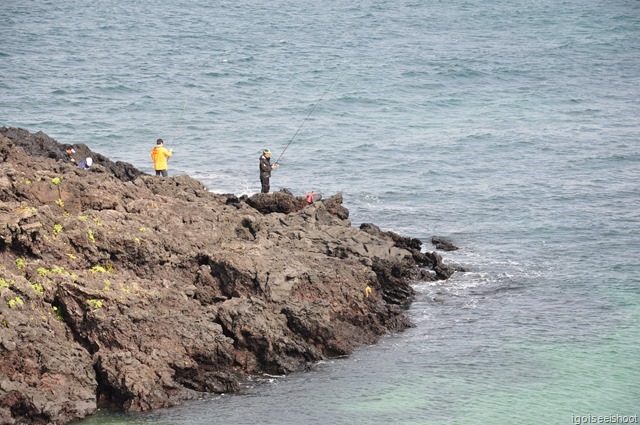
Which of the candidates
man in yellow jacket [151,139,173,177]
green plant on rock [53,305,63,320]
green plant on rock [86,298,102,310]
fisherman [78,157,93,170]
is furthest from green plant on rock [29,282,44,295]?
man in yellow jacket [151,139,173,177]

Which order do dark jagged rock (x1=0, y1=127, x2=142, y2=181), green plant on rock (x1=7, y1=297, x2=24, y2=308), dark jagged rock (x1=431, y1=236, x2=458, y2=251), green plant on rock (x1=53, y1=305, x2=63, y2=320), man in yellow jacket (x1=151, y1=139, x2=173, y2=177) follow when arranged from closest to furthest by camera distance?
1. green plant on rock (x1=7, y1=297, x2=24, y2=308)
2. green plant on rock (x1=53, y1=305, x2=63, y2=320)
3. dark jagged rock (x1=431, y1=236, x2=458, y2=251)
4. man in yellow jacket (x1=151, y1=139, x2=173, y2=177)
5. dark jagged rock (x1=0, y1=127, x2=142, y2=181)

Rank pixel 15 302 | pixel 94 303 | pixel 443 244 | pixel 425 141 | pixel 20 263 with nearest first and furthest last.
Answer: pixel 15 302, pixel 94 303, pixel 20 263, pixel 443 244, pixel 425 141

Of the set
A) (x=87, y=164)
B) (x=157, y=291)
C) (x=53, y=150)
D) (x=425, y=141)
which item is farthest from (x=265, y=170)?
(x=425, y=141)

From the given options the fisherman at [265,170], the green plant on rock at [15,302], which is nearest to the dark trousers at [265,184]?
the fisherman at [265,170]

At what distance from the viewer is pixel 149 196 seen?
91.7 ft

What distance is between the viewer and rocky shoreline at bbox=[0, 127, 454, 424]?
21.5 meters

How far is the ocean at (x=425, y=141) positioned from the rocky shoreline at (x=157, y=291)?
2.38ft

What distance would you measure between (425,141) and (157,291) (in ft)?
86.2

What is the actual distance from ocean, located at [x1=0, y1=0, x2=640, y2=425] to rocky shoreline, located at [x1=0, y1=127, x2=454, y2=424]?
0.72 m

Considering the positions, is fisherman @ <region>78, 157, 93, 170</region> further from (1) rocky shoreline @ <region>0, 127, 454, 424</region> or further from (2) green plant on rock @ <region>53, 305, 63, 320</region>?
(2) green plant on rock @ <region>53, 305, 63, 320</region>

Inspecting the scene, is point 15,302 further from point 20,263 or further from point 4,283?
Answer: point 20,263

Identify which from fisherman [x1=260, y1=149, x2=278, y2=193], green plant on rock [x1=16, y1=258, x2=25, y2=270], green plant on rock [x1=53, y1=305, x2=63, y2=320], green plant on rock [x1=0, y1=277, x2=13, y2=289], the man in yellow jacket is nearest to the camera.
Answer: green plant on rock [x1=0, y1=277, x2=13, y2=289]

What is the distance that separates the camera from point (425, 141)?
158 feet

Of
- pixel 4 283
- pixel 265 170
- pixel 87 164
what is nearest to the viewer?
pixel 4 283
